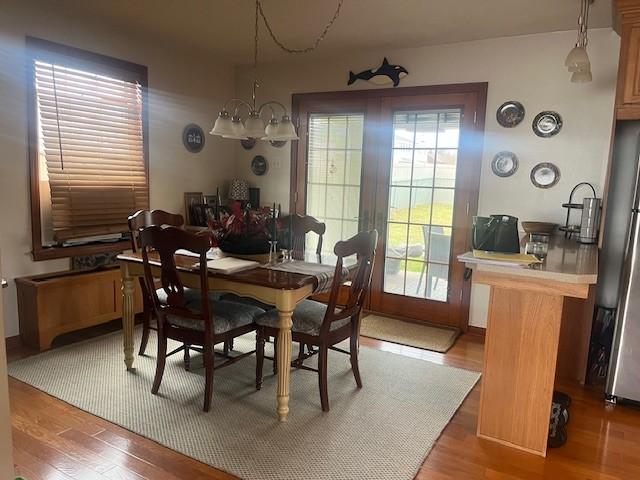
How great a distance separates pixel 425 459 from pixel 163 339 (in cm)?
152

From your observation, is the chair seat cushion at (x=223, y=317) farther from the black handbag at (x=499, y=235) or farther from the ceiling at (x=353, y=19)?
the ceiling at (x=353, y=19)

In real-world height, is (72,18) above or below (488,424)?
above

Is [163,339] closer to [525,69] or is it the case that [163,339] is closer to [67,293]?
[67,293]

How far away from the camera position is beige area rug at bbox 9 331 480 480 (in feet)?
7.17

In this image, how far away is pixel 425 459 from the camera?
7.29 ft

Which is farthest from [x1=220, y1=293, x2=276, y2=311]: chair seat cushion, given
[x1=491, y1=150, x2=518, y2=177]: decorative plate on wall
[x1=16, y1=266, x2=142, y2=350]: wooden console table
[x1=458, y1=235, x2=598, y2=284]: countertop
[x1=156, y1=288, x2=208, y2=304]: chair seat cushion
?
[x1=491, y1=150, x2=518, y2=177]: decorative plate on wall

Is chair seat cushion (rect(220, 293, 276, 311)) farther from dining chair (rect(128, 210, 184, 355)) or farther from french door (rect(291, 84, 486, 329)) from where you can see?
french door (rect(291, 84, 486, 329))

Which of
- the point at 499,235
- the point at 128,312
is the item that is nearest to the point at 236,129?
the point at 128,312

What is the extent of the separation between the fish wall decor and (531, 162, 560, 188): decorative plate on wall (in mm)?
1364

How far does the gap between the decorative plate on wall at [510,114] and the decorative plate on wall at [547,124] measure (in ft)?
0.40

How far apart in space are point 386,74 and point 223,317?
2.63 metres

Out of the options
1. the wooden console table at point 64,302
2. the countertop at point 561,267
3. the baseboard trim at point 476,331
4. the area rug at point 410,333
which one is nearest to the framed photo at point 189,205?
the wooden console table at point 64,302

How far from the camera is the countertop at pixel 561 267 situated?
2014mm

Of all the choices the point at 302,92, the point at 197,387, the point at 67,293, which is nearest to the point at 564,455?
the point at 197,387
